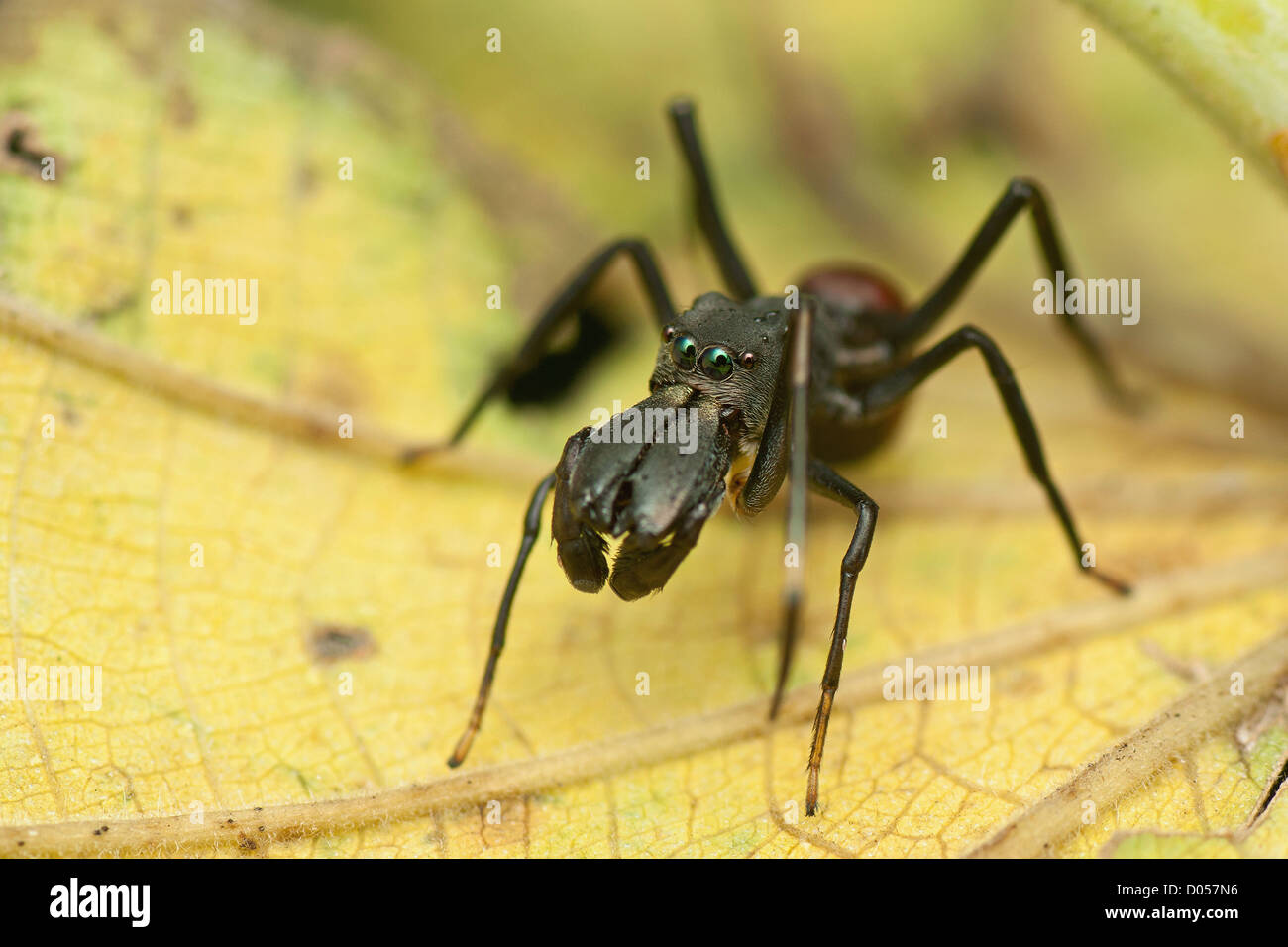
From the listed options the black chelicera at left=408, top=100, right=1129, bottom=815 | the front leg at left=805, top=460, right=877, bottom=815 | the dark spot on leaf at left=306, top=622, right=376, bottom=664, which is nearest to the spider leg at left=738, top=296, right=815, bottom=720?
the black chelicera at left=408, top=100, right=1129, bottom=815

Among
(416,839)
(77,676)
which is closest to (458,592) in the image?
(416,839)

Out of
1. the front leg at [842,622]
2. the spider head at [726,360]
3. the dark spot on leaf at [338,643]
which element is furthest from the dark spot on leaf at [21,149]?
the front leg at [842,622]

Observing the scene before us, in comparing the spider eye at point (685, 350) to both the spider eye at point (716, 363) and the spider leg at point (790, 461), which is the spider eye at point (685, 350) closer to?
the spider eye at point (716, 363)

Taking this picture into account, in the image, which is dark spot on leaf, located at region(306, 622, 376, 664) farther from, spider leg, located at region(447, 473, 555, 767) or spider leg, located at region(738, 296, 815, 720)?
spider leg, located at region(738, 296, 815, 720)
